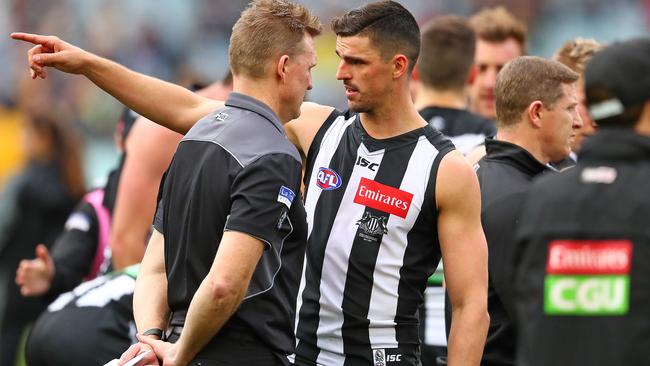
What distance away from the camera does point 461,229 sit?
4.89 meters

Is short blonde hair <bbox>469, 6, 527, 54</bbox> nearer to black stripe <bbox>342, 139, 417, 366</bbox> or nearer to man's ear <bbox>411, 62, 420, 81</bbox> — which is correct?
man's ear <bbox>411, 62, 420, 81</bbox>

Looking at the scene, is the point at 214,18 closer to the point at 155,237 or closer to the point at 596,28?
the point at 596,28

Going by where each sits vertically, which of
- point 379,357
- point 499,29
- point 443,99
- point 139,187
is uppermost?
point 499,29

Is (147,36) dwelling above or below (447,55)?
above

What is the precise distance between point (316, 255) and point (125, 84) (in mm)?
1016

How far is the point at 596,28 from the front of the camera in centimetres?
1283

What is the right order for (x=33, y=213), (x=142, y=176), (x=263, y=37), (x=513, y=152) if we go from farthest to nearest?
(x=33, y=213) → (x=142, y=176) → (x=513, y=152) → (x=263, y=37)

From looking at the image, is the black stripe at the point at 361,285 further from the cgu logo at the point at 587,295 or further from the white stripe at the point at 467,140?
the white stripe at the point at 467,140

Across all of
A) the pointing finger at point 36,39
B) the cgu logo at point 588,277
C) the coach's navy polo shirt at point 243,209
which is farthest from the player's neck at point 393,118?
the cgu logo at point 588,277

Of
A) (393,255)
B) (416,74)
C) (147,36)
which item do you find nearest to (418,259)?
(393,255)

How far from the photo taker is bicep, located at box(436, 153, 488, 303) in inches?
193

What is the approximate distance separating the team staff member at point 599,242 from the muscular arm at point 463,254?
107cm

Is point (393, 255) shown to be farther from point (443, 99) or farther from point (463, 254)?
point (443, 99)

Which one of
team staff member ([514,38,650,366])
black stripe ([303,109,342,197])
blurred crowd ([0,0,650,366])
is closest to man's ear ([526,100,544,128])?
black stripe ([303,109,342,197])
